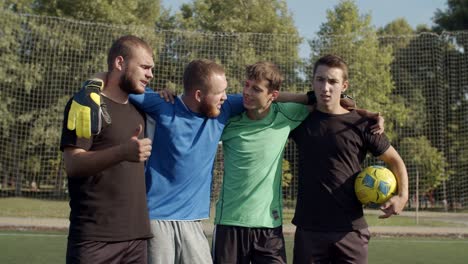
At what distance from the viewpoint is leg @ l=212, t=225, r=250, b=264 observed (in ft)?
11.8

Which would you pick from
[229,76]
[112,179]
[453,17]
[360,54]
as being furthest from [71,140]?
[453,17]

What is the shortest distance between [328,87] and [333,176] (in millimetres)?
585

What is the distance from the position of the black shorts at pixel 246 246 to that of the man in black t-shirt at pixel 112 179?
23.5 inches

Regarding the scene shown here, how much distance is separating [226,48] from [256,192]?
1176 cm

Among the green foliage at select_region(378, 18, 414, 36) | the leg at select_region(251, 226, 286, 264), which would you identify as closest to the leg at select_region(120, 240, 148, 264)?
the leg at select_region(251, 226, 286, 264)

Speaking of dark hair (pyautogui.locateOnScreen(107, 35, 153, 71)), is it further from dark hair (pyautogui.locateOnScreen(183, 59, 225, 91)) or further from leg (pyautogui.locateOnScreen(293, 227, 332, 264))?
leg (pyautogui.locateOnScreen(293, 227, 332, 264))

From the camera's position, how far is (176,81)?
15617 mm

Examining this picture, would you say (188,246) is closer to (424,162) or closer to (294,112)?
(294,112)

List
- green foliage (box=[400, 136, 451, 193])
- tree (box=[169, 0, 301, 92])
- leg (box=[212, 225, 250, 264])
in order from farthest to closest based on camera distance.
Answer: green foliage (box=[400, 136, 451, 193]) → tree (box=[169, 0, 301, 92]) → leg (box=[212, 225, 250, 264])

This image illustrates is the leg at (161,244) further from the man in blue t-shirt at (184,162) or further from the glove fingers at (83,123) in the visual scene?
the glove fingers at (83,123)

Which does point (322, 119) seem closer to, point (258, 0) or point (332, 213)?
point (332, 213)

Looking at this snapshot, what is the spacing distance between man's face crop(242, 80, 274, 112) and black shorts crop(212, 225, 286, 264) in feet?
2.59

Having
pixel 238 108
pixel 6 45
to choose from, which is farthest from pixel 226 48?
pixel 238 108

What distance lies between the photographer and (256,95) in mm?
3730
